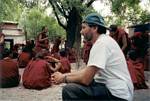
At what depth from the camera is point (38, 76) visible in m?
8.80

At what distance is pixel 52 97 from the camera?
7.56m

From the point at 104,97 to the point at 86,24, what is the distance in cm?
70

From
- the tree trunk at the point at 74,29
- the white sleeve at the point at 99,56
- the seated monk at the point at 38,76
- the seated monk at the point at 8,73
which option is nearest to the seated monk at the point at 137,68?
the seated monk at the point at 38,76

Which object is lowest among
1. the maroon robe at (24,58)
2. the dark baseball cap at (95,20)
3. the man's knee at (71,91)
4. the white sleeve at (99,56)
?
the maroon robe at (24,58)

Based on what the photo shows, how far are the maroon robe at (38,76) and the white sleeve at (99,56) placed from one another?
5.21 m

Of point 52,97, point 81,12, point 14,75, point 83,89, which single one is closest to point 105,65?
point 83,89

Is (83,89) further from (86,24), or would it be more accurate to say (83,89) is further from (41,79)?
(41,79)

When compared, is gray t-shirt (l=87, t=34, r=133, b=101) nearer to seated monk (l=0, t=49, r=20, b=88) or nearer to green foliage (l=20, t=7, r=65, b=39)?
seated monk (l=0, t=49, r=20, b=88)

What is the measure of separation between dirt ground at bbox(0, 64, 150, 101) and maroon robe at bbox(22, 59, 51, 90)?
0.45 feet

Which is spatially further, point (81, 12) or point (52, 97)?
point (81, 12)

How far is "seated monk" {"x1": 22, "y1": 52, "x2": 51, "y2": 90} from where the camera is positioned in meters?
8.75

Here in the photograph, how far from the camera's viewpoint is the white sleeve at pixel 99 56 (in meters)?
3.57

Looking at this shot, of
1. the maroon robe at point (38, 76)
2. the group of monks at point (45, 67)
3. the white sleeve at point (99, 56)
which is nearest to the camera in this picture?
the white sleeve at point (99, 56)

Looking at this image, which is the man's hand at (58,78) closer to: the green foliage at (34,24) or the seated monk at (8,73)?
the seated monk at (8,73)
